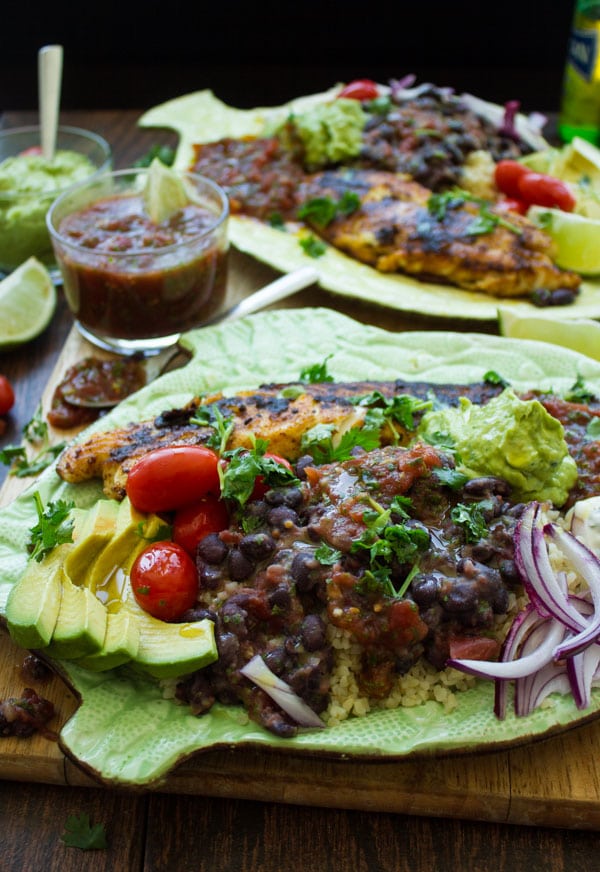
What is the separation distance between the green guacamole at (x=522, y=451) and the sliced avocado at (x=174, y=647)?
1.21m

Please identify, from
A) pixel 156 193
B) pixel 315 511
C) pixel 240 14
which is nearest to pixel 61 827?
pixel 315 511

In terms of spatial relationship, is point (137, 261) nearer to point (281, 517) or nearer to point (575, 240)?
point (281, 517)

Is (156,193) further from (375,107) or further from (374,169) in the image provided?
(375,107)

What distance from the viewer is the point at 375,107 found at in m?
6.93

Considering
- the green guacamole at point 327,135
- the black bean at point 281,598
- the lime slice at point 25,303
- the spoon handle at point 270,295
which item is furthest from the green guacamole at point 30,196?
the black bean at point 281,598

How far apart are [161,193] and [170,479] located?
258cm

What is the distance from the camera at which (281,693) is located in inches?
110

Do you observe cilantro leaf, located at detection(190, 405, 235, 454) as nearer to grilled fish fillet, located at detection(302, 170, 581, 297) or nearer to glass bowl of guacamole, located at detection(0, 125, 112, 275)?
grilled fish fillet, located at detection(302, 170, 581, 297)

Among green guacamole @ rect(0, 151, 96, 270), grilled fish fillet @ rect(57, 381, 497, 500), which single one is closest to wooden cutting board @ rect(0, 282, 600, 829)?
grilled fish fillet @ rect(57, 381, 497, 500)

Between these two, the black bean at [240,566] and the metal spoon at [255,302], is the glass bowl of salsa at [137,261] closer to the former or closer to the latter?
the metal spoon at [255,302]

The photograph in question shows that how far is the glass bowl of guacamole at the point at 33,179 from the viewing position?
18.6ft

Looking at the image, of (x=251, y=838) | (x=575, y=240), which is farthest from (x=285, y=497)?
(x=575, y=240)

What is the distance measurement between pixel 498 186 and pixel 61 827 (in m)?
Result: 5.36

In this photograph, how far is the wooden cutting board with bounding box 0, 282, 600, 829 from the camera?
2.83 meters
